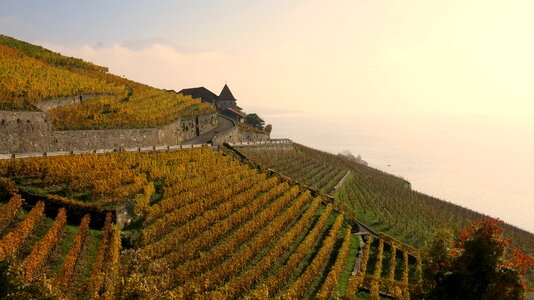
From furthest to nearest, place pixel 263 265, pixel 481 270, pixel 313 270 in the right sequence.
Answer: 1. pixel 313 270
2. pixel 263 265
3. pixel 481 270

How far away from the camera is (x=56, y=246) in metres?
20.2

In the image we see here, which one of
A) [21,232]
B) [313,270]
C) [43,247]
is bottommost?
[313,270]

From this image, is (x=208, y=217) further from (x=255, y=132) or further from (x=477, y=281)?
(x=255, y=132)

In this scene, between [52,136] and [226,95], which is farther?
[226,95]

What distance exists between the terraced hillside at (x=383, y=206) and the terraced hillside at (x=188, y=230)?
7.27 m

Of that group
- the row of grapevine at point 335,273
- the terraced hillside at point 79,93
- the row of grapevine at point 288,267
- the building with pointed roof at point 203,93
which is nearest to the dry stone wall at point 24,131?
the terraced hillside at point 79,93

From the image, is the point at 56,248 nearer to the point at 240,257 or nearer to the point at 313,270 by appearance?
the point at 240,257

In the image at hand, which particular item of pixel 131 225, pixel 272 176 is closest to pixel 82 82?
pixel 272 176

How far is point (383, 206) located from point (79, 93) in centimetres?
3741

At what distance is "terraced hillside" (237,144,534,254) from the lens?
42531mm

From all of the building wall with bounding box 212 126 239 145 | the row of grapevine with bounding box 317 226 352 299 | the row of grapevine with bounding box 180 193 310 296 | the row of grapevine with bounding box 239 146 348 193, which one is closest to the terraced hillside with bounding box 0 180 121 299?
the row of grapevine with bounding box 180 193 310 296

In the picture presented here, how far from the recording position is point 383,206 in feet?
166

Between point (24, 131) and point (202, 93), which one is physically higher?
point (202, 93)

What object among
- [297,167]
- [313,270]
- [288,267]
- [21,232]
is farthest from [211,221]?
[297,167]
